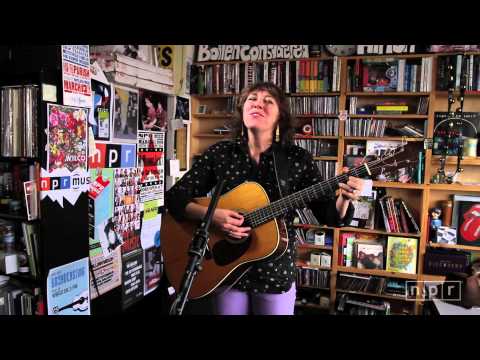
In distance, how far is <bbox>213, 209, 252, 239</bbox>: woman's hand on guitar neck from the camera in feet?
4.23

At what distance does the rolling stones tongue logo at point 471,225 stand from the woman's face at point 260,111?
190cm

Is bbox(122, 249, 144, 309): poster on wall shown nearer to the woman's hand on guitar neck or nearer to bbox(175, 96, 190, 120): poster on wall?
bbox(175, 96, 190, 120): poster on wall

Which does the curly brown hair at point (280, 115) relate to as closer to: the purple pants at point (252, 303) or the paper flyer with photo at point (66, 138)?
the purple pants at point (252, 303)

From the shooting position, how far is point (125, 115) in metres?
2.24

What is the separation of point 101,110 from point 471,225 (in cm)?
256

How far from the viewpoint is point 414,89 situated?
8.11ft

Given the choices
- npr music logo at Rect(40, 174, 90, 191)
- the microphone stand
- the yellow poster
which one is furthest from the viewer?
the yellow poster

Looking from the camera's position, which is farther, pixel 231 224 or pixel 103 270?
pixel 103 270

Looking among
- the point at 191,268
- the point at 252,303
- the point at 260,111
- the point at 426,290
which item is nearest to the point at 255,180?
the point at 260,111

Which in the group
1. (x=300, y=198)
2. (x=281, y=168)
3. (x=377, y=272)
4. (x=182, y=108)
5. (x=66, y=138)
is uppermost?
(x=182, y=108)

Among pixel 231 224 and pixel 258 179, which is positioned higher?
pixel 258 179

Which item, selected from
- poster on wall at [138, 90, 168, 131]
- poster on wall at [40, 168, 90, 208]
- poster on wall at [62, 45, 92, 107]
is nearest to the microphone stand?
poster on wall at [40, 168, 90, 208]

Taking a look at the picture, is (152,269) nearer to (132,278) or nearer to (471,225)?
(132,278)

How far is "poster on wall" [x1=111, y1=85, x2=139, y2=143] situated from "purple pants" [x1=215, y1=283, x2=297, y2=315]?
134 cm
